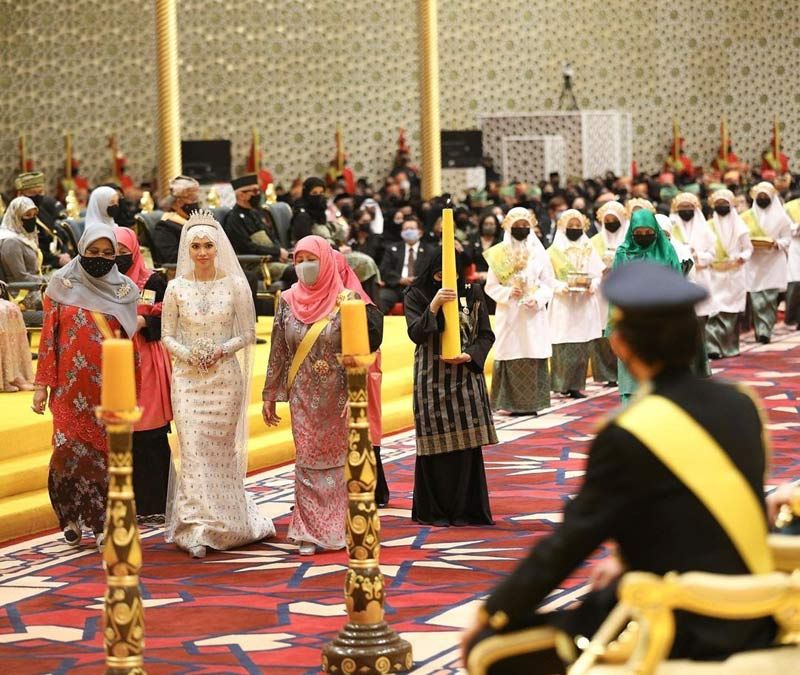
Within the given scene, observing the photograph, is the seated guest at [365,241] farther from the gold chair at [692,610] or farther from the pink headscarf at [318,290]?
the gold chair at [692,610]

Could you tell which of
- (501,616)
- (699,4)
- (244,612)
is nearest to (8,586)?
(244,612)

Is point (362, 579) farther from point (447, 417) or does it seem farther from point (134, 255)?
point (134, 255)

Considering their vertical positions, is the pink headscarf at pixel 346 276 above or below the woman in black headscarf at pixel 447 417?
above

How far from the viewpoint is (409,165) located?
22188 millimetres

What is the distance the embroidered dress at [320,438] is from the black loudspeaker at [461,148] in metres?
15.1

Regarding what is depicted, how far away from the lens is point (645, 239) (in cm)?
887

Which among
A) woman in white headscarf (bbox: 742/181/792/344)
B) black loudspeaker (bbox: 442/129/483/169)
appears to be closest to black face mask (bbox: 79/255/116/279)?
Result: woman in white headscarf (bbox: 742/181/792/344)

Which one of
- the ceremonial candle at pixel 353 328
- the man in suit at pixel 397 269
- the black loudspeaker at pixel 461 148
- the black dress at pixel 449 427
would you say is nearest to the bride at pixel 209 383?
the black dress at pixel 449 427

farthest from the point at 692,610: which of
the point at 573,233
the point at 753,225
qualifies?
the point at 753,225

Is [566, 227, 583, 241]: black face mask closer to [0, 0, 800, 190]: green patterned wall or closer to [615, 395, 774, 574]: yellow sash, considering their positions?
[615, 395, 774, 574]: yellow sash

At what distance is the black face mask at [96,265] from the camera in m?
6.79

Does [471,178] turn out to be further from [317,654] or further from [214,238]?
[317,654]

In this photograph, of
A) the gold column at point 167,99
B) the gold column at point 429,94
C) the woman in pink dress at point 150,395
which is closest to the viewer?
the woman in pink dress at point 150,395

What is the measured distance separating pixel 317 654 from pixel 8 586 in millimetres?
1734
